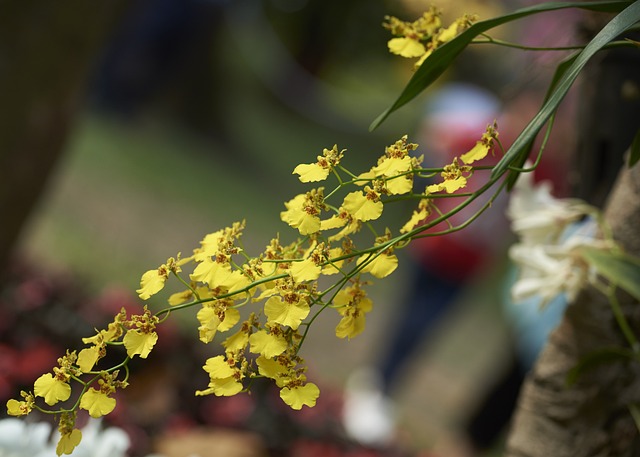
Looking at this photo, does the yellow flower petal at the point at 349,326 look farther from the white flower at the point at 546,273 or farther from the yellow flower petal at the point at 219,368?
the white flower at the point at 546,273

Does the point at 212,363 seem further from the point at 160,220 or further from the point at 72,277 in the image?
the point at 160,220

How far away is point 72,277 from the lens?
287cm

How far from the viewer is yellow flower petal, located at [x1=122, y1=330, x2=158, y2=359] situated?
0.70 meters

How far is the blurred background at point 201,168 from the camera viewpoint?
221 centimetres

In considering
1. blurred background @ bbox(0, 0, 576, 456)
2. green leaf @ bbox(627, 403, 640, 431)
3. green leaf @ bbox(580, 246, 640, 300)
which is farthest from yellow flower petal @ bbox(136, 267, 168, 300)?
blurred background @ bbox(0, 0, 576, 456)

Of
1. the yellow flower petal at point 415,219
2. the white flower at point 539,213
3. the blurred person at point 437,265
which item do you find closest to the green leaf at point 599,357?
the white flower at point 539,213

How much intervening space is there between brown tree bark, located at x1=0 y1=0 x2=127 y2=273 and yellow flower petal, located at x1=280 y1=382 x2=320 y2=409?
169 centimetres

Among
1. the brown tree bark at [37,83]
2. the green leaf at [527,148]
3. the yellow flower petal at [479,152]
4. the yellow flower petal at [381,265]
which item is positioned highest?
the brown tree bark at [37,83]

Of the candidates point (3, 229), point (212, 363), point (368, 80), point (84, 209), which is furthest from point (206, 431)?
point (368, 80)

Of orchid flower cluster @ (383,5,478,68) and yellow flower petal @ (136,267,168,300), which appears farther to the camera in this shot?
orchid flower cluster @ (383,5,478,68)

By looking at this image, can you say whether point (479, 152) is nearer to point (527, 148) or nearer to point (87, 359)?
point (527, 148)

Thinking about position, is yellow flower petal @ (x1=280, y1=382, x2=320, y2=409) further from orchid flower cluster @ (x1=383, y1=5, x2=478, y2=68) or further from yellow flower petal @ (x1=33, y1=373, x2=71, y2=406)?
orchid flower cluster @ (x1=383, y1=5, x2=478, y2=68)

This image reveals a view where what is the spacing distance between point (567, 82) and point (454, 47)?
14 cm

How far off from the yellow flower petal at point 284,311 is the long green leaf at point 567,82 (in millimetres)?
176
